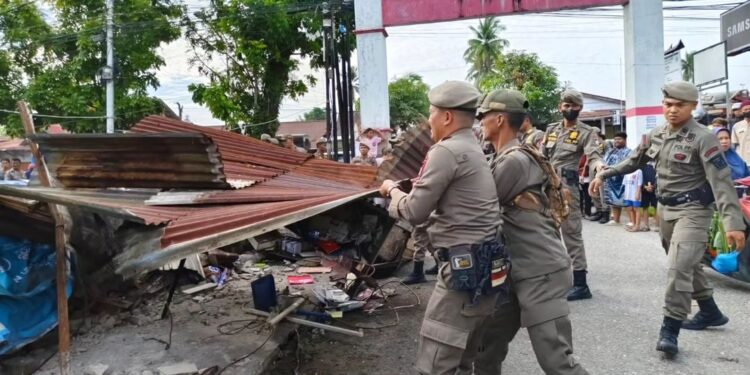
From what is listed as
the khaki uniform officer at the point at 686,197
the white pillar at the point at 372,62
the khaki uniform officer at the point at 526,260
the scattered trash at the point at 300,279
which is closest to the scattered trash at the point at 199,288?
the scattered trash at the point at 300,279

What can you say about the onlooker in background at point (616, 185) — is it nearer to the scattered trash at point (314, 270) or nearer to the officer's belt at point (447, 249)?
the scattered trash at point (314, 270)

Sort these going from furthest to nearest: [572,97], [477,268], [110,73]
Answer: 1. [110,73]
2. [572,97]
3. [477,268]

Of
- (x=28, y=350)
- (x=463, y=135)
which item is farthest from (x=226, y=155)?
(x=463, y=135)

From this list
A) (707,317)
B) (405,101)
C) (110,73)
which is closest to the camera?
(707,317)

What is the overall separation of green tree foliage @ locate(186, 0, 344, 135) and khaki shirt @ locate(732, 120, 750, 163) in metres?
11.5

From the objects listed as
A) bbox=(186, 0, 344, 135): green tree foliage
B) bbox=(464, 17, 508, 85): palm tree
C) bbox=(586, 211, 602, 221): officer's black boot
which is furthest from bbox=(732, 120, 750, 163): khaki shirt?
bbox=(464, 17, 508, 85): palm tree

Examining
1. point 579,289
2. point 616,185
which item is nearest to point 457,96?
point 579,289

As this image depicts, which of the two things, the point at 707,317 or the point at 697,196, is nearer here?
the point at 697,196

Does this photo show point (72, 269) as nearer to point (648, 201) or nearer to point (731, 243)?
point (731, 243)

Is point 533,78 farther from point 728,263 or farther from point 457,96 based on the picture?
point 457,96

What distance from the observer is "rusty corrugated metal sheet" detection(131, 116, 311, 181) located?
3.72m

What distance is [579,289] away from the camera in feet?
15.8

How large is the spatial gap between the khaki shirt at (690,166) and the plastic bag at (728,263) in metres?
1.63

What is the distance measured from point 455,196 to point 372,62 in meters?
9.50
